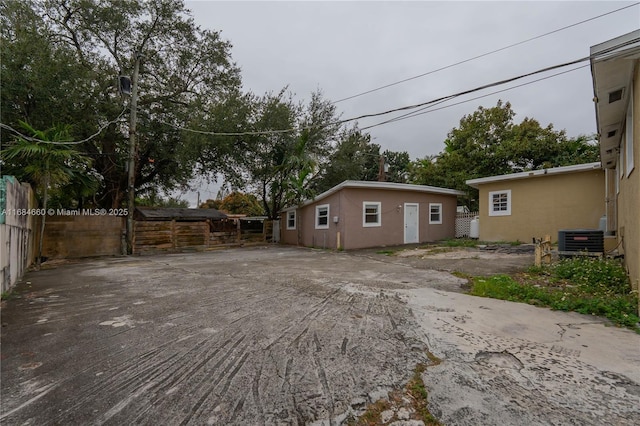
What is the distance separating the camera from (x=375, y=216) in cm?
1328

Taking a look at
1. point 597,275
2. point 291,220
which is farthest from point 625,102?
point 291,220

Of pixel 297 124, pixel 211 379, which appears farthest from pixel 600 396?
pixel 297 124

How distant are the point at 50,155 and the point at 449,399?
423 inches

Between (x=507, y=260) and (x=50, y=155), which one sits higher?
(x=50, y=155)

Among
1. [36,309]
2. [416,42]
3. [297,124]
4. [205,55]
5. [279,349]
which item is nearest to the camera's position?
[279,349]

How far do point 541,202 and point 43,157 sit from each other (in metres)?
16.2

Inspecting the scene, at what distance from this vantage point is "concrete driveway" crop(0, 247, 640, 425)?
1.94 meters

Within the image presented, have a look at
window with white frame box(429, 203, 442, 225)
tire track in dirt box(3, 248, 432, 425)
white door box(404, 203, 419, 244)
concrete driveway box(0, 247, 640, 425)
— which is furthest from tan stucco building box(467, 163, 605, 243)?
tire track in dirt box(3, 248, 432, 425)

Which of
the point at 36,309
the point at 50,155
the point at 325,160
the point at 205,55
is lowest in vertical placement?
the point at 36,309

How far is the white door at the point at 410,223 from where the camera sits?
13.9 meters

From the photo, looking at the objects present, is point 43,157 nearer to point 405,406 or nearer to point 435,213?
point 405,406

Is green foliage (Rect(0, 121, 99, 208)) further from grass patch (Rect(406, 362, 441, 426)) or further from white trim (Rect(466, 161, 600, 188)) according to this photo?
white trim (Rect(466, 161, 600, 188))

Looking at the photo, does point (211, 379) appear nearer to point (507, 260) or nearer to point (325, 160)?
point (507, 260)

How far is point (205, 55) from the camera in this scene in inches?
582
